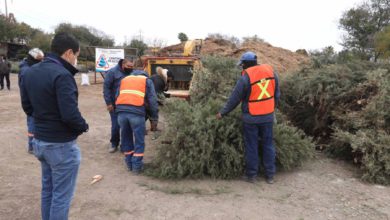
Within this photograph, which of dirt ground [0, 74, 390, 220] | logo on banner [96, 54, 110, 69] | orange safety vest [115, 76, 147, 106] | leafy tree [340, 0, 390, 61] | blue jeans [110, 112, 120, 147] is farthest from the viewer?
leafy tree [340, 0, 390, 61]

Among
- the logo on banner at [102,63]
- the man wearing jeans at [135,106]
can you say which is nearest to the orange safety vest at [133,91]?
the man wearing jeans at [135,106]

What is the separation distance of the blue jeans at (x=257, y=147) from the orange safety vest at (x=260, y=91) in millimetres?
215

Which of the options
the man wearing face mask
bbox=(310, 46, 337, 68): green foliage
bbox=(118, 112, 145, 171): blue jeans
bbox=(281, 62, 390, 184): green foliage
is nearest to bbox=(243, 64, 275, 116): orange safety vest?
bbox=(281, 62, 390, 184): green foliage

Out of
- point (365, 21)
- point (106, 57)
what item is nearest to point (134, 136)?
point (106, 57)

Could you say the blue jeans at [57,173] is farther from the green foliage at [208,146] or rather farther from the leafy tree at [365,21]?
the leafy tree at [365,21]

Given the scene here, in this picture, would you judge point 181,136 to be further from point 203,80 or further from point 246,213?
point 203,80

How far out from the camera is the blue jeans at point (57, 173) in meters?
2.64

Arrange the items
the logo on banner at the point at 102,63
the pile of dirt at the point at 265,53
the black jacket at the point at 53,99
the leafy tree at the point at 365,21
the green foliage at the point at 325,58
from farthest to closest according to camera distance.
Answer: the leafy tree at the point at 365,21
the logo on banner at the point at 102,63
the pile of dirt at the point at 265,53
the green foliage at the point at 325,58
the black jacket at the point at 53,99

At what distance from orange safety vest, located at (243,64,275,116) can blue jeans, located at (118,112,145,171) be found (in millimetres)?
1641

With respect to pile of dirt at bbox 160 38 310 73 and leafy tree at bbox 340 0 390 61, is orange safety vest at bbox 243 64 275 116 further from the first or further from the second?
leafy tree at bbox 340 0 390 61

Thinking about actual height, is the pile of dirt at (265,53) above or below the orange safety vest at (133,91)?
above

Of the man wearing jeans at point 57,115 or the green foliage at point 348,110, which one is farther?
the green foliage at point 348,110

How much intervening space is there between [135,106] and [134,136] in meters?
0.47

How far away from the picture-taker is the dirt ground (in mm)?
3537
